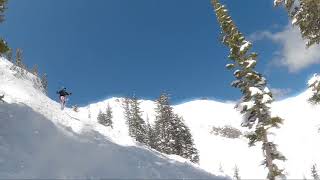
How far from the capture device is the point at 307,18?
935 inches

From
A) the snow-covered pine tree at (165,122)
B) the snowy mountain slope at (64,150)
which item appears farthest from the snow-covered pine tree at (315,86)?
the snow-covered pine tree at (165,122)

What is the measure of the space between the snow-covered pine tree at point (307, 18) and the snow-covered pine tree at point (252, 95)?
13.2ft

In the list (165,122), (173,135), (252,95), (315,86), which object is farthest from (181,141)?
(315,86)

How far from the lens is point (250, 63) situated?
90.6 ft

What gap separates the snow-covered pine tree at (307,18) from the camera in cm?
2331

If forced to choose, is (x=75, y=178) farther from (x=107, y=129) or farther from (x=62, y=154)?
(x=107, y=129)

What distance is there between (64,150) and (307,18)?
20.2 metres

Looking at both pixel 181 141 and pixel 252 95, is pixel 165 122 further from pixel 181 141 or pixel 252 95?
pixel 252 95

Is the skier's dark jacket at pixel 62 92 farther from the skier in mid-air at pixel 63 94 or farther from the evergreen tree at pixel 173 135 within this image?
the evergreen tree at pixel 173 135

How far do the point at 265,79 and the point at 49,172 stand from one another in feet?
47.7

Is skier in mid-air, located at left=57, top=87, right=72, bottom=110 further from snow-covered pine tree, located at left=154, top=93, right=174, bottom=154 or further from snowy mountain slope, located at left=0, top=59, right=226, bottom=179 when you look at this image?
snow-covered pine tree, located at left=154, top=93, right=174, bottom=154

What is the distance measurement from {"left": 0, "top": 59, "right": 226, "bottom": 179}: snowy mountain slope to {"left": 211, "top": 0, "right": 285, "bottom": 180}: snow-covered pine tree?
911cm

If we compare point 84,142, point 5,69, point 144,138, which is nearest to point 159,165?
point 84,142

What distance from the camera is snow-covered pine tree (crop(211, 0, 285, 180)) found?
2650 cm
